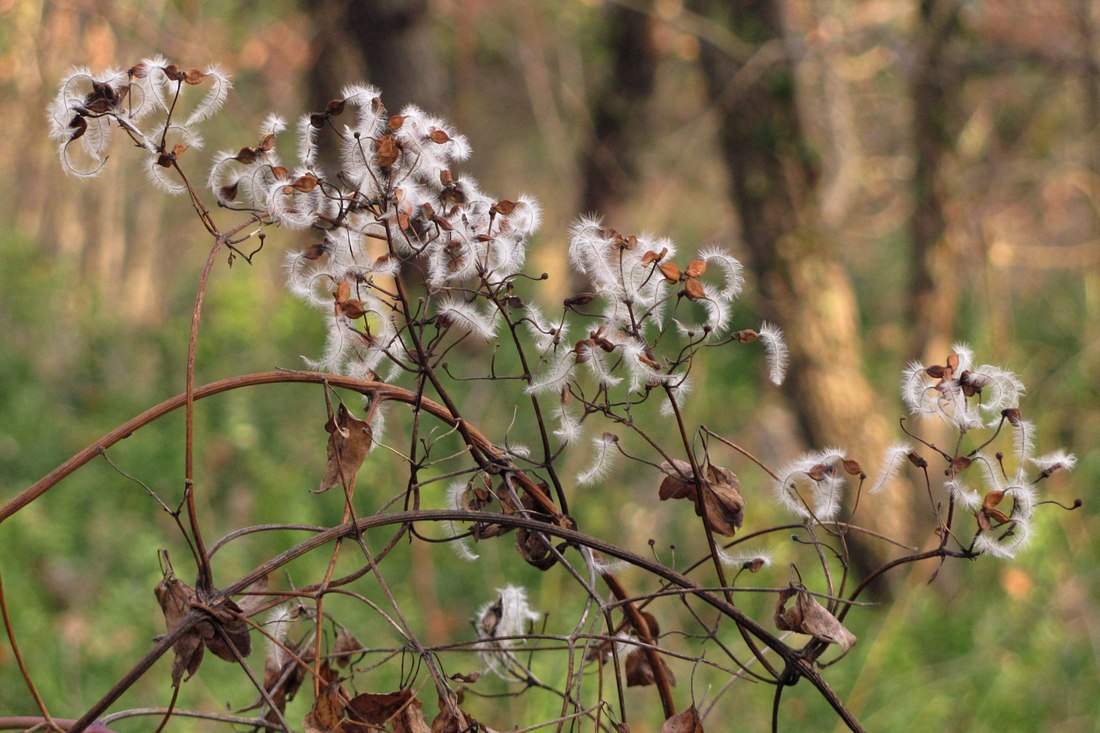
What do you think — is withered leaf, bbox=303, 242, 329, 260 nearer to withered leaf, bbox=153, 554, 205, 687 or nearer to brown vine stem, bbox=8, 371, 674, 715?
brown vine stem, bbox=8, 371, 674, 715

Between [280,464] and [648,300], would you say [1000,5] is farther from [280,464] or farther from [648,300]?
[648,300]

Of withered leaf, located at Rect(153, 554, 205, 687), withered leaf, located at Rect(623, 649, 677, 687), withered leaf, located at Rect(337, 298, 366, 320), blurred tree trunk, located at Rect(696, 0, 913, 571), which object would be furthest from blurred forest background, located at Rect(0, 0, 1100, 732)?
withered leaf, located at Rect(337, 298, 366, 320)

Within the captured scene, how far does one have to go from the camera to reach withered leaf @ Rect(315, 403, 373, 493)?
89 centimetres

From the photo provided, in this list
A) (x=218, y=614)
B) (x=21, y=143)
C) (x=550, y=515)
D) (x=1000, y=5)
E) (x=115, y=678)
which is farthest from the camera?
(x=21, y=143)

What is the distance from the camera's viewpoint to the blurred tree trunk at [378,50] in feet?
17.1

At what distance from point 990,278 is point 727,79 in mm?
1664

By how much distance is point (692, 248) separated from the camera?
→ 295 inches

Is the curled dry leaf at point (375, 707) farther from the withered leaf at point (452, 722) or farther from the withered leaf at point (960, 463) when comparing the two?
the withered leaf at point (960, 463)

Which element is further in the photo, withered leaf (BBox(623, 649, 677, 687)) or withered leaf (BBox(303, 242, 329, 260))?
withered leaf (BBox(623, 649, 677, 687))

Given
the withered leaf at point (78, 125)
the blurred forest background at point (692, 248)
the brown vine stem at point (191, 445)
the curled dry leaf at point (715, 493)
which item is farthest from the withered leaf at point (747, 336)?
the blurred forest background at point (692, 248)

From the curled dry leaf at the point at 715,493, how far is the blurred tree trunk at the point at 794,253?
11.3 ft

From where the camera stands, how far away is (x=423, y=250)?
910mm

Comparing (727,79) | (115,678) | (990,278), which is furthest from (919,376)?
(990,278)

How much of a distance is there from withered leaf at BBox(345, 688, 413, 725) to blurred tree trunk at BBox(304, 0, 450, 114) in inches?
181
